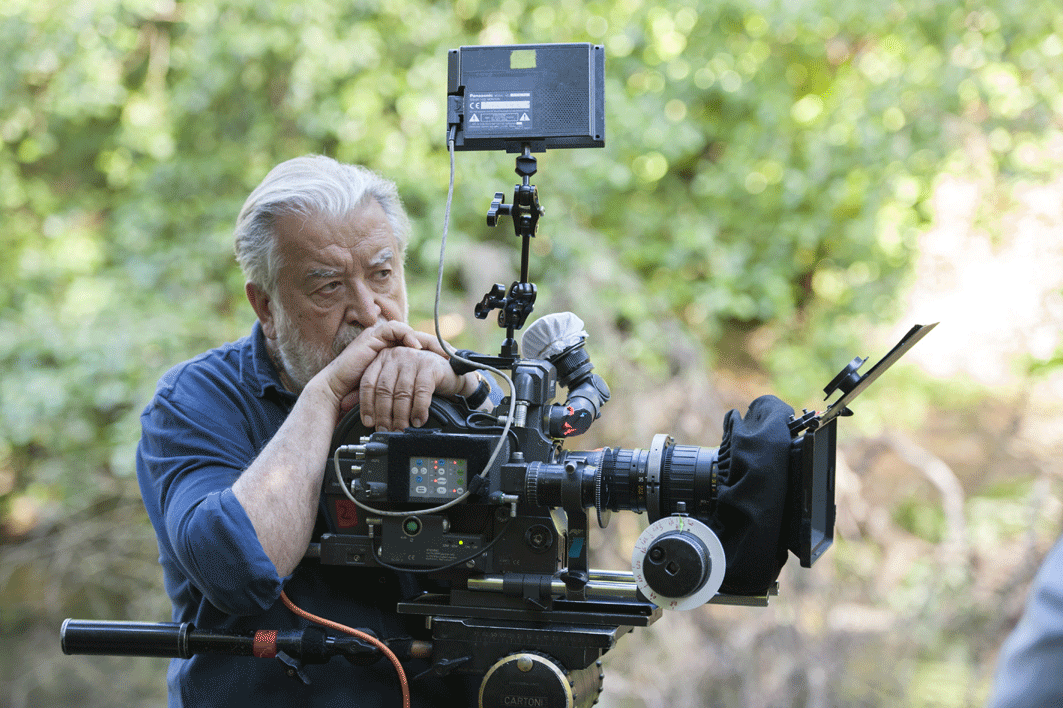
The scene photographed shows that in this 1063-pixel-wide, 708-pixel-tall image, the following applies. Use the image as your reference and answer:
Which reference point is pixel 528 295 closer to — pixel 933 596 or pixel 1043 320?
pixel 933 596

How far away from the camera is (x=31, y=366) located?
434cm

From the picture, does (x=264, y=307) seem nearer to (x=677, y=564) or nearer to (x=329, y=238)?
(x=329, y=238)

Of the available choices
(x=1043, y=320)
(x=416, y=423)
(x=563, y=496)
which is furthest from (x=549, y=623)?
(x=1043, y=320)

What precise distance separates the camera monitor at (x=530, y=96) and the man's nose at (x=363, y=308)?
1.07ft

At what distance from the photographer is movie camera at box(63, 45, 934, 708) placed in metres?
1.29

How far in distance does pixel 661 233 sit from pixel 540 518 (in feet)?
12.3

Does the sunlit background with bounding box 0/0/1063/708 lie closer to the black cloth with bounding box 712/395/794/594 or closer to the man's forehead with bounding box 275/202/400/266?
the man's forehead with bounding box 275/202/400/266

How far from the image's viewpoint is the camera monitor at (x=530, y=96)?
1.53 m

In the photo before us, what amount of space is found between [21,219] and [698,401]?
12.2 feet

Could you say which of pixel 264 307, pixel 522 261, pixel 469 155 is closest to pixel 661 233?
pixel 469 155

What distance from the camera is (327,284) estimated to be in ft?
5.57

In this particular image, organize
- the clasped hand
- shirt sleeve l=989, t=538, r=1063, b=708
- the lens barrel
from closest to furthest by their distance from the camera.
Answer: shirt sleeve l=989, t=538, r=1063, b=708 → the lens barrel → the clasped hand

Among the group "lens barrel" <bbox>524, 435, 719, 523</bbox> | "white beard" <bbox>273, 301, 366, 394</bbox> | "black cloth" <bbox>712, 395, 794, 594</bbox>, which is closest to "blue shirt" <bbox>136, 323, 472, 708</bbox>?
"white beard" <bbox>273, 301, 366, 394</bbox>

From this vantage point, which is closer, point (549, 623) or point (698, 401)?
point (549, 623)
